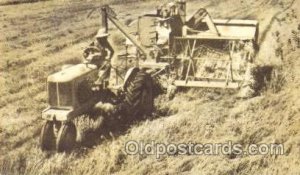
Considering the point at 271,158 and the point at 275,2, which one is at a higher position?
the point at 275,2

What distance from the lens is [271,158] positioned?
658cm

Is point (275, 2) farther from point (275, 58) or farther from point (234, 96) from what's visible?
point (234, 96)

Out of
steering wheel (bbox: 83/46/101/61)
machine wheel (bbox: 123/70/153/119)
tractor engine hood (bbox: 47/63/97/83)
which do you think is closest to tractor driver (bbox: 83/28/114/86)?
steering wheel (bbox: 83/46/101/61)

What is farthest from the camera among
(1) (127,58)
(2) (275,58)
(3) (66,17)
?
(3) (66,17)

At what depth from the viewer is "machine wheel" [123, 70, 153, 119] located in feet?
25.2

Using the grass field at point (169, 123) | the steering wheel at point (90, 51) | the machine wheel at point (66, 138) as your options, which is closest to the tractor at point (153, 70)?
the machine wheel at point (66, 138)

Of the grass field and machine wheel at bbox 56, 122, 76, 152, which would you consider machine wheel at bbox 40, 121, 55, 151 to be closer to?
the grass field

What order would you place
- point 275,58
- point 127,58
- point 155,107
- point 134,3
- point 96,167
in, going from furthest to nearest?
1. point 134,3
2. point 275,58
3. point 127,58
4. point 155,107
5. point 96,167

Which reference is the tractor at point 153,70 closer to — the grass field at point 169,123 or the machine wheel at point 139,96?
the machine wheel at point 139,96

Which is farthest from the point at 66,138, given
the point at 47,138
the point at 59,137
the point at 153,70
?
the point at 153,70

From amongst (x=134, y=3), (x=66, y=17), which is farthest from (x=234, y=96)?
(x=134, y=3)

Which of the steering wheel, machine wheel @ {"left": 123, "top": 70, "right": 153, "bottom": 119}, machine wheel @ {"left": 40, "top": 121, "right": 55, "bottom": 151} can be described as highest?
the steering wheel

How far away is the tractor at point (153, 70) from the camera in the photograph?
6.97 m

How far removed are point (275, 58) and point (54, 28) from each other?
6.24 metres
